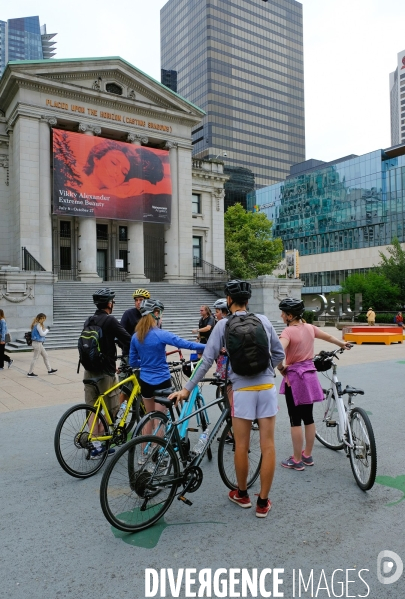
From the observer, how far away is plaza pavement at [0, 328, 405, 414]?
9273 mm

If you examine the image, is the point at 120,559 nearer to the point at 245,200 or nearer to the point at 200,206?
the point at 200,206

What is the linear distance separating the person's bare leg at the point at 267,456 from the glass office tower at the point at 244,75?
108118 mm

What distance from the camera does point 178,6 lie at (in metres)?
126

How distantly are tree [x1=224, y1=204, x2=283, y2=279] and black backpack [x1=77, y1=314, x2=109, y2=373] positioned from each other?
1626 inches

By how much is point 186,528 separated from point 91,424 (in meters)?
1.90

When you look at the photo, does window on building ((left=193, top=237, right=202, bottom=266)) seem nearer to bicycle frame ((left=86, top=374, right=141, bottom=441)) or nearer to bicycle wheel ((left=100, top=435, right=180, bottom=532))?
bicycle frame ((left=86, top=374, right=141, bottom=441))

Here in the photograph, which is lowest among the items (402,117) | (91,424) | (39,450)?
(39,450)

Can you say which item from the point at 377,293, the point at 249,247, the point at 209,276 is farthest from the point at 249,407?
the point at 249,247

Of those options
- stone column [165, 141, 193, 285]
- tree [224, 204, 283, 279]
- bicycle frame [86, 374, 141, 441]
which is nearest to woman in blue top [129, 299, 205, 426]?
bicycle frame [86, 374, 141, 441]

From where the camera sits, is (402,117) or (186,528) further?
(402,117)

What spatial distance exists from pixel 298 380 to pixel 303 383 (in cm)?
6

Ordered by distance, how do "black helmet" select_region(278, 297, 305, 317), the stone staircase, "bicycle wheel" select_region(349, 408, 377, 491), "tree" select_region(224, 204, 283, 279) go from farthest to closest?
"tree" select_region(224, 204, 283, 279), the stone staircase, "black helmet" select_region(278, 297, 305, 317), "bicycle wheel" select_region(349, 408, 377, 491)

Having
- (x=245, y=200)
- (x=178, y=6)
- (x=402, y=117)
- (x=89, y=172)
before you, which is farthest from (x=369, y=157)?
(x=402, y=117)

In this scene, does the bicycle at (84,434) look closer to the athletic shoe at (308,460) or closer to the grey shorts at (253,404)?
the grey shorts at (253,404)
